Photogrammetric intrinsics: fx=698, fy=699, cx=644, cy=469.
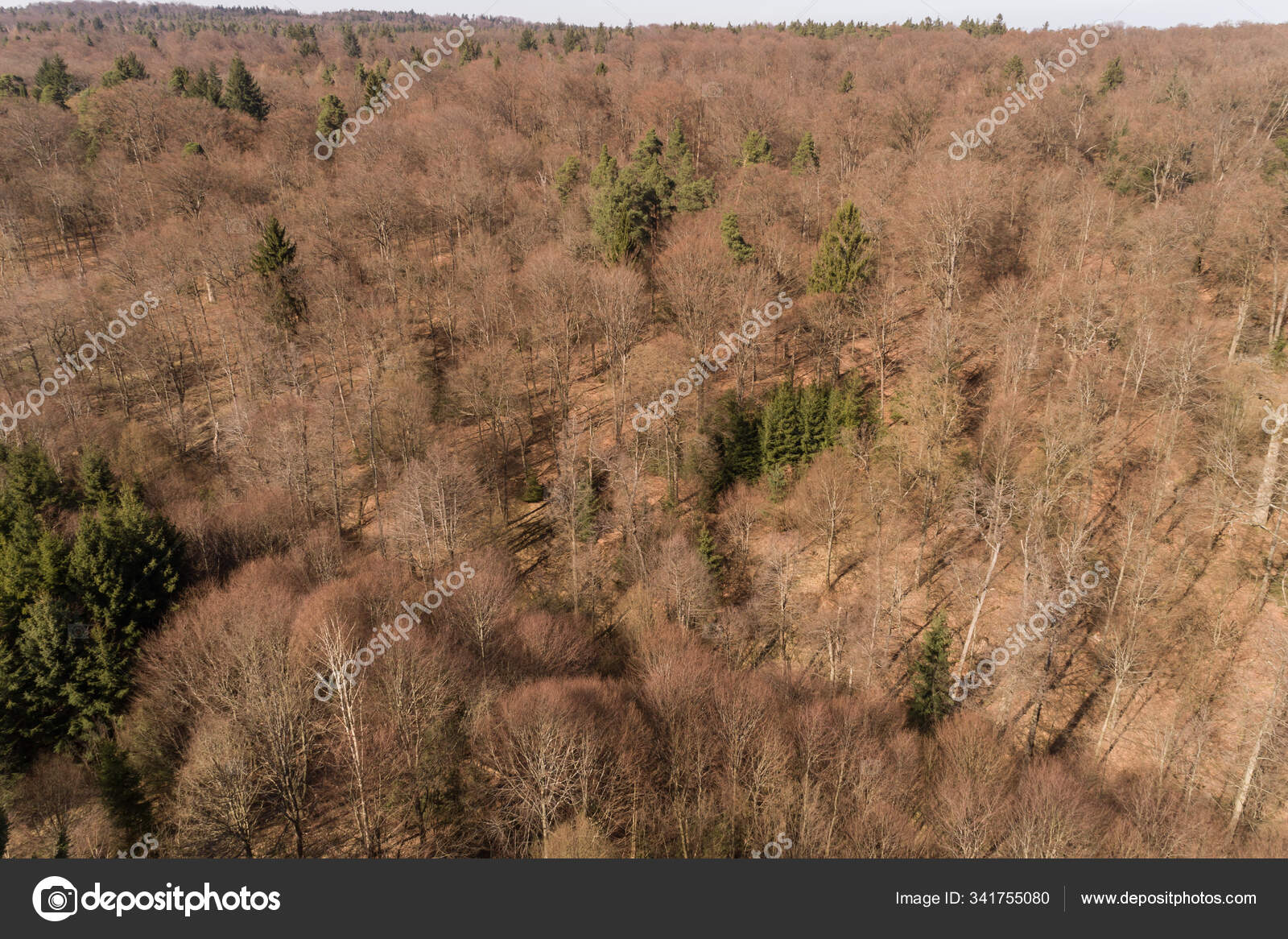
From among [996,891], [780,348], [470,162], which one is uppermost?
[470,162]

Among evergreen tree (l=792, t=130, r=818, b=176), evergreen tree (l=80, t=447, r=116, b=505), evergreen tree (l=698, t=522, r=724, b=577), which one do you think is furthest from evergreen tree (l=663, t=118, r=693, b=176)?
evergreen tree (l=80, t=447, r=116, b=505)

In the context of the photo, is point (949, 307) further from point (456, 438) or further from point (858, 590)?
point (456, 438)

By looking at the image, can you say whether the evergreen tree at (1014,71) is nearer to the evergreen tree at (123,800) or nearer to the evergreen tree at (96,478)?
the evergreen tree at (96,478)

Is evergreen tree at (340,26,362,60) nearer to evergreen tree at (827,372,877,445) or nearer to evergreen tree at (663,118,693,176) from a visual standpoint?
evergreen tree at (663,118,693,176)

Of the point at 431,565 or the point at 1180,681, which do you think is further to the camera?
the point at 431,565

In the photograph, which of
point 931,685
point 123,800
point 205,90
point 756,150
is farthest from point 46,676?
point 205,90

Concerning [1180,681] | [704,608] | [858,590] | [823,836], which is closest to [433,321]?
[704,608]

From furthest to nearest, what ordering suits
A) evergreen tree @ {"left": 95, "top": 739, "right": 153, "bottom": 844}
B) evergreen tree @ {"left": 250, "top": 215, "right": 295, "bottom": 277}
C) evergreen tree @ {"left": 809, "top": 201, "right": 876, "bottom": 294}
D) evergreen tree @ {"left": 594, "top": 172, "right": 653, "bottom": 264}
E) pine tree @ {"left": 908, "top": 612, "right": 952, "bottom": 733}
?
evergreen tree @ {"left": 250, "top": 215, "right": 295, "bottom": 277} < evergreen tree @ {"left": 594, "top": 172, "right": 653, "bottom": 264} < evergreen tree @ {"left": 809, "top": 201, "right": 876, "bottom": 294} < pine tree @ {"left": 908, "top": 612, "right": 952, "bottom": 733} < evergreen tree @ {"left": 95, "top": 739, "right": 153, "bottom": 844}
